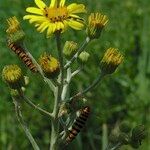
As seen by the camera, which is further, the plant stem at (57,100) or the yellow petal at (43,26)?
the plant stem at (57,100)

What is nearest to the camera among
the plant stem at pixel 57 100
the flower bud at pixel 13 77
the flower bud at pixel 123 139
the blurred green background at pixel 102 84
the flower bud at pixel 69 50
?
the plant stem at pixel 57 100

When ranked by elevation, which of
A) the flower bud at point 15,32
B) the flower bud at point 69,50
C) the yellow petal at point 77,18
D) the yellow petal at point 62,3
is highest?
the yellow petal at point 62,3

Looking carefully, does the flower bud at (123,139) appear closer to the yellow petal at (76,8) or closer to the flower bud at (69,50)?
the flower bud at (69,50)

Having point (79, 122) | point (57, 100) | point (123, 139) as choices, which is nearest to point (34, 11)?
point (57, 100)

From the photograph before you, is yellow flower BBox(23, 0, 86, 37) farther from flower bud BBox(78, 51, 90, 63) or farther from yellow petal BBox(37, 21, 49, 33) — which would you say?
flower bud BBox(78, 51, 90, 63)

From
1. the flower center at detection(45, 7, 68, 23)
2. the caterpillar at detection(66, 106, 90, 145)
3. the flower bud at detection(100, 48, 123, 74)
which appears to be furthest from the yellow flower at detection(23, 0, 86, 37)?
the caterpillar at detection(66, 106, 90, 145)

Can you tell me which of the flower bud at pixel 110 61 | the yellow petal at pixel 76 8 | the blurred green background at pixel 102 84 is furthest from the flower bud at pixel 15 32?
the blurred green background at pixel 102 84

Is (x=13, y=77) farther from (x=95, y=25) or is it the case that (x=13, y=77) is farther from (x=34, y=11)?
(x=95, y=25)
